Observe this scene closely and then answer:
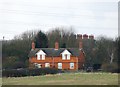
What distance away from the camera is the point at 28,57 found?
68.1 metres

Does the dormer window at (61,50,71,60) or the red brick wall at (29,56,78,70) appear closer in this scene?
the red brick wall at (29,56,78,70)

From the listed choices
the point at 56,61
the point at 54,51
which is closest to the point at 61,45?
the point at 54,51

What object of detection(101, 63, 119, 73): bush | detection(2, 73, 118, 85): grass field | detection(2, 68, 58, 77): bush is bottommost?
detection(2, 73, 118, 85): grass field

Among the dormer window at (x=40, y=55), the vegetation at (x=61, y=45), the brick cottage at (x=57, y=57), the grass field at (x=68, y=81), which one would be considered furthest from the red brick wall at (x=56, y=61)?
the grass field at (x=68, y=81)

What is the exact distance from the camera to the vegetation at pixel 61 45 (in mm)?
57094

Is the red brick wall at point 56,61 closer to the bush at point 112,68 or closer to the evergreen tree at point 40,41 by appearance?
the evergreen tree at point 40,41

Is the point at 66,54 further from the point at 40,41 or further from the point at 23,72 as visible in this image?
the point at 23,72

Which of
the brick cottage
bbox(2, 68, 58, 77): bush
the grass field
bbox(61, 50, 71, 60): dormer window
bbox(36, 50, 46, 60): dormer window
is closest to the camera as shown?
the grass field

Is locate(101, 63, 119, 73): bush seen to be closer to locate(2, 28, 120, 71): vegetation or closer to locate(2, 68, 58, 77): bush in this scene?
locate(2, 28, 120, 71): vegetation

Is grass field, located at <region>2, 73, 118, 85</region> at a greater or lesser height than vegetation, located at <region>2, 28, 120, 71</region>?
lesser

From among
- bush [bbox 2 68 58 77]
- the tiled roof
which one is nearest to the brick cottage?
the tiled roof

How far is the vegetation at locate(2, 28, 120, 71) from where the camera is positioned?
5709 centimetres

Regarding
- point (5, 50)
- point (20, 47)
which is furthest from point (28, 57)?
point (5, 50)

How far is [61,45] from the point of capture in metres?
74.9
